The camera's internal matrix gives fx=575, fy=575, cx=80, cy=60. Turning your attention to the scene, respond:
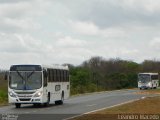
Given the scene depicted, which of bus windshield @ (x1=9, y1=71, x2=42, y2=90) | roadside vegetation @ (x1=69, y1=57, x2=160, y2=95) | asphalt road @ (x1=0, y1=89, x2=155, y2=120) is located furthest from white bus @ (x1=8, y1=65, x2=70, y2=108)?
roadside vegetation @ (x1=69, y1=57, x2=160, y2=95)

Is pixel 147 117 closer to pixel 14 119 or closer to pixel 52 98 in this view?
pixel 14 119

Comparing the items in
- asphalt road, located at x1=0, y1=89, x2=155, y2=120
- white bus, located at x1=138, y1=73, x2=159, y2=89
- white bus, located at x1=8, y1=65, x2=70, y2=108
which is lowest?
asphalt road, located at x1=0, y1=89, x2=155, y2=120

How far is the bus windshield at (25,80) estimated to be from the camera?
35844mm

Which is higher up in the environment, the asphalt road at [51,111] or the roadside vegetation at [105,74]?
the roadside vegetation at [105,74]

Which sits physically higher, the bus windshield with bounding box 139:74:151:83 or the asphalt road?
the bus windshield with bounding box 139:74:151:83

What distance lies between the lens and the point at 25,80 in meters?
36.0

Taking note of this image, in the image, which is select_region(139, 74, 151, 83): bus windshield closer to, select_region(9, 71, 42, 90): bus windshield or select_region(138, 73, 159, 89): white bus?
select_region(138, 73, 159, 89): white bus

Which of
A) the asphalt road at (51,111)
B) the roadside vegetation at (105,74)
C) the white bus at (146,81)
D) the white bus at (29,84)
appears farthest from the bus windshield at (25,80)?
the white bus at (146,81)

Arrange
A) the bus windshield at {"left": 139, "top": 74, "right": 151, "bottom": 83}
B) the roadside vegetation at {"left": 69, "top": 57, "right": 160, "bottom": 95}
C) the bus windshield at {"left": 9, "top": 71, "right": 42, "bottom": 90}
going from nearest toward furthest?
the bus windshield at {"left": 9, "top": 71, "right": 42, "bottom": 90}, the roadside vegetation at {"left": 69, "top": 57, "right": 160, "bottom": 95}, the bus windshield at {"left": 139, "top": 74, "right": 151, "bottom": 83}

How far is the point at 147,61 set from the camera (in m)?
162

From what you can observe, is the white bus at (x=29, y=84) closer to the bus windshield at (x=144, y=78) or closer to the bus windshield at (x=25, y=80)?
the bus windshield at (x=25, y=80)

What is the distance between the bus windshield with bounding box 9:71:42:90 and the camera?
3584 cm

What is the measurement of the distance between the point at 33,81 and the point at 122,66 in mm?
96179

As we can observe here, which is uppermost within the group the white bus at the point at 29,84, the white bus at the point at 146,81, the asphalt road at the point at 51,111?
the white bus at the point at 146,81
